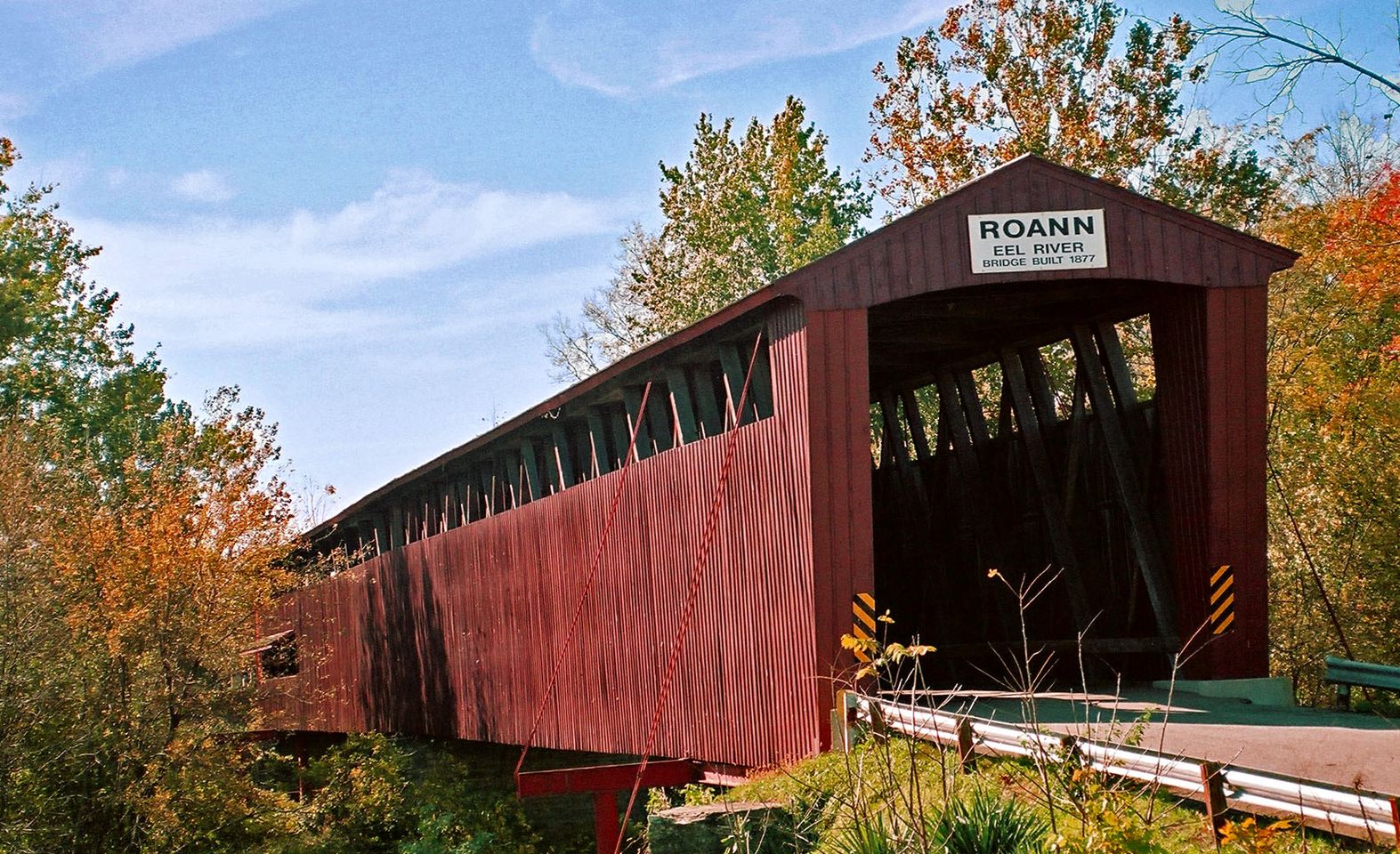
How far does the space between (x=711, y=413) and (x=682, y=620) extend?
1.86 m

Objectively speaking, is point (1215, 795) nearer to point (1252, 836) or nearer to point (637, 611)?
point (1252, 836)

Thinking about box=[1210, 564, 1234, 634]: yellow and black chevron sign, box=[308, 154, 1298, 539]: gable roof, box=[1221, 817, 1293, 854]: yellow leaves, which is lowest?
box=[1221, 817, 1293, 854]: yellow leaves

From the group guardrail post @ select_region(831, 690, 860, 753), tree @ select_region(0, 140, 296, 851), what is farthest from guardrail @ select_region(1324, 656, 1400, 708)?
tree @ select_region(0, 140, 296, 851)

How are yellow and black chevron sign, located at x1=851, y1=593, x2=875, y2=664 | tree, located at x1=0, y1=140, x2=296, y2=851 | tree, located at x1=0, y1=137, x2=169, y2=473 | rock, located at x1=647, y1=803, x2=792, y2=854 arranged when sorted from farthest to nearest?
tree, located at x1=0, y1=137, x2=169, y2=473 → tree, located at x1=0, y1=140, x2=296, y2=851 → yellow and black chevron sign, located at x1=851, y1=593, x2=875, y2=664 → rock, located at x1=647, y1=803, x2=792, y2=854

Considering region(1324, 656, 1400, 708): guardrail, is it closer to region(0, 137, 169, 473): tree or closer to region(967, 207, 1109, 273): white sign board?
region(967, 207, 1109, 273): white sign board

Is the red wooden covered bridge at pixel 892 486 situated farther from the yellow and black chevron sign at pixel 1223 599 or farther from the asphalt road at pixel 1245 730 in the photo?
the asphalt road at pixel 1245 730

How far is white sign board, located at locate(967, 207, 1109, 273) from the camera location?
1202 cm

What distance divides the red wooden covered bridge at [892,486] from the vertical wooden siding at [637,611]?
0.04m

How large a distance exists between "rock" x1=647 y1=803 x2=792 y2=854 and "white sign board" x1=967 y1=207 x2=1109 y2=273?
4782 millimetres

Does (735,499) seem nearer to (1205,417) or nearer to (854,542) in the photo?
(854,542)

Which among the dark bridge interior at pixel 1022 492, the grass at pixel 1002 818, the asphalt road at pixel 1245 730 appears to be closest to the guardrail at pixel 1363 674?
the asphalt road at pixel 1245 730

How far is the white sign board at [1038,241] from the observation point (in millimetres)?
12016

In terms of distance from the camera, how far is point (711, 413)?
543 inches

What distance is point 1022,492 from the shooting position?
1619cm
